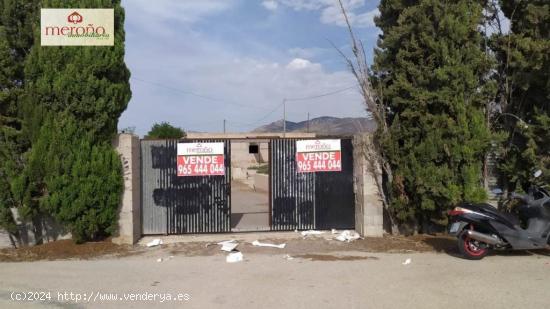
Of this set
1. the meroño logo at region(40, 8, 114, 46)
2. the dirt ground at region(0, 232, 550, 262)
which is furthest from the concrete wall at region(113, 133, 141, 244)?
the meroño logo at region(40, 8, 114, 46)

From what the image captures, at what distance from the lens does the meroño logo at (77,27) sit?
330 inches

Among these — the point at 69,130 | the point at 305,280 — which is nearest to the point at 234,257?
the point at 305,280

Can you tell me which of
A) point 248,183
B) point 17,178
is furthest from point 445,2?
point 248,183

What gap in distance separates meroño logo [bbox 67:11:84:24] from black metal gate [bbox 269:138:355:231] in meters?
4.41

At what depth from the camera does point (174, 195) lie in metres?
9.61

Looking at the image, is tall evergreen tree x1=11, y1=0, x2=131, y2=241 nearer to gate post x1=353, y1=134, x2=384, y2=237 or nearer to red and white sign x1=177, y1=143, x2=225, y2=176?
red and white sign x1=177, y1=143, x2=225, y2=176

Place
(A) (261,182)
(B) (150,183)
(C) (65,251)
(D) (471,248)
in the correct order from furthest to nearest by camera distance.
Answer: (A) (261,182) < (B) (150,183) < (C) (65,251) < (D) (471,248)

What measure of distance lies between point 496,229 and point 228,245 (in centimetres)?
459

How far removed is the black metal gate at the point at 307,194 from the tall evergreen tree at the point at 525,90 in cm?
315

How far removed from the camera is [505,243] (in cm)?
734

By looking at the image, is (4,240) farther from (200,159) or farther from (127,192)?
(200,159)

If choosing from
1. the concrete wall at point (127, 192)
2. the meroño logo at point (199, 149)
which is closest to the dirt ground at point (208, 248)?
the concrete wall at point (127, 192)

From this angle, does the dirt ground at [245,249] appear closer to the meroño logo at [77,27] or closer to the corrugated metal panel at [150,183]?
the corrugated metal panel at [150,183]

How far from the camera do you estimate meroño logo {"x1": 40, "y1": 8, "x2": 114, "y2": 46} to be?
27.5 feet
